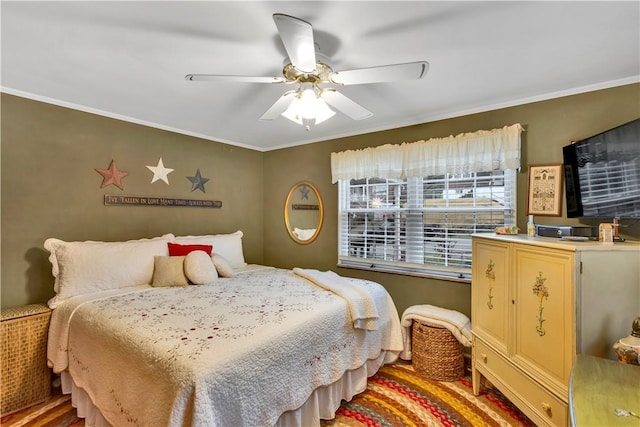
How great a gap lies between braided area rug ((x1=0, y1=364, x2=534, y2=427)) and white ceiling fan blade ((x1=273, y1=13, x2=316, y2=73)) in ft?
7.14

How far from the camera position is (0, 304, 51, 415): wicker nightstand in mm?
2051

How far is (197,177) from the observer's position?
11.8ft

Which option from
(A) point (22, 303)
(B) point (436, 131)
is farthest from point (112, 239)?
(B) point (436, 131)

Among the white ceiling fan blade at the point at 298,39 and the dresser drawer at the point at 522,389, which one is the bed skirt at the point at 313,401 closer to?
the dresser drawer at the point at 522,389

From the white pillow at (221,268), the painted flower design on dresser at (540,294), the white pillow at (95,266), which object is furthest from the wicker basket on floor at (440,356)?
the white pillow at (95,266)

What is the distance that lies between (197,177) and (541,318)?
350 centimetres

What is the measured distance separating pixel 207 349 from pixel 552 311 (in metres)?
1.79

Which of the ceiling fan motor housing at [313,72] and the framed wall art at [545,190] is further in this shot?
the framed wall art at [545,190]

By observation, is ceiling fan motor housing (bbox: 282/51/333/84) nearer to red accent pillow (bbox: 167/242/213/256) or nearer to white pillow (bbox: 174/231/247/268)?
red accent pillow (bbox: 167/242/213/256)

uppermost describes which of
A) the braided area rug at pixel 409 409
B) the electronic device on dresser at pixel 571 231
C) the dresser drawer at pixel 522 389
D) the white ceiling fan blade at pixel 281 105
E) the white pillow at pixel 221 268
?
the white ceiling fan blade at pixel 281 105

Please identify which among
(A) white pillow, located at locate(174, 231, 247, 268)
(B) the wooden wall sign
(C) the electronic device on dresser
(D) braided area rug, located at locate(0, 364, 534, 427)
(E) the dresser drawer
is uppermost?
(B) the wooden wall sign

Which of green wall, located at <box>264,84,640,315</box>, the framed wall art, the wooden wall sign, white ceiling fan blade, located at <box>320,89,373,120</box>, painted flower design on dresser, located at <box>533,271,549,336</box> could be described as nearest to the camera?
painted flower design on dresser, located at <box>533,271,549,336</box>

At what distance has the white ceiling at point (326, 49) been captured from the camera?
141cm

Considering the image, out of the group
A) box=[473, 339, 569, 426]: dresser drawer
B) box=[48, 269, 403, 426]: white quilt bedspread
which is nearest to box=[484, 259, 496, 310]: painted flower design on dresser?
Answer: box=[473, 339, 569, 426]: dresser drawer
